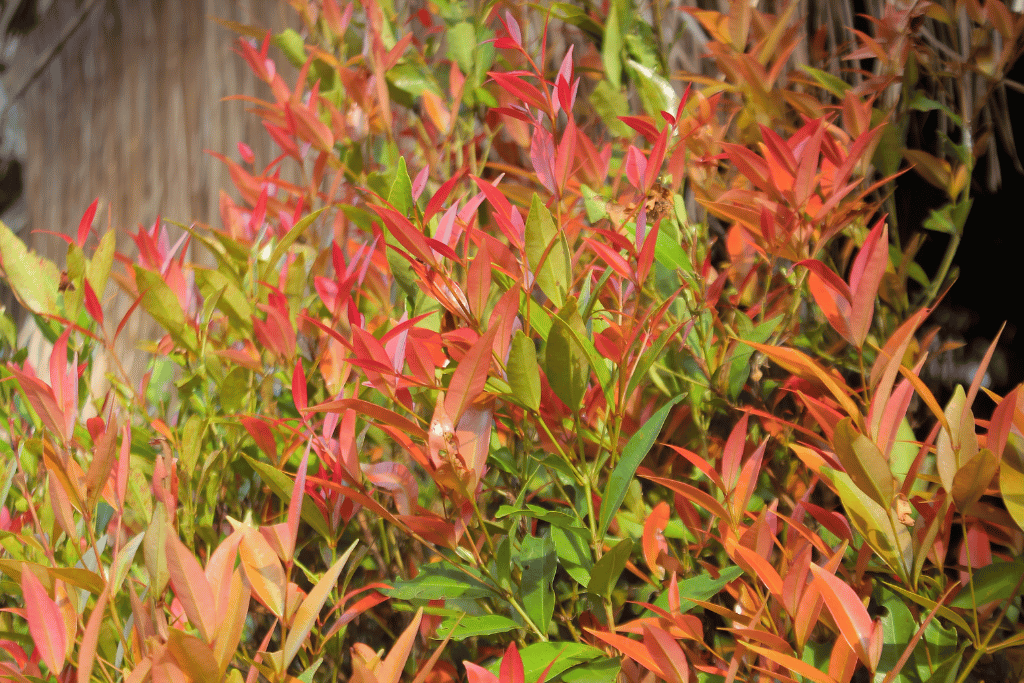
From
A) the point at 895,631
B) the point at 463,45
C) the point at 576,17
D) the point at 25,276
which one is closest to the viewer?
the point at 895,631

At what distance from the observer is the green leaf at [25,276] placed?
71cm

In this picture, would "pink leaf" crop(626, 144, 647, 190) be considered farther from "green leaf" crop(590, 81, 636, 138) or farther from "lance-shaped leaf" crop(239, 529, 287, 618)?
"lance-shaped leaf" crop(239, 529, 287, 618)

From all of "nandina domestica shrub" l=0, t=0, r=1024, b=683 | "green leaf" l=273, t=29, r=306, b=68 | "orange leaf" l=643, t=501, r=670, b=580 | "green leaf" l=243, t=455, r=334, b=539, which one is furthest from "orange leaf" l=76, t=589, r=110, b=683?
"green leaf" l=273, t=29, r=306, b=68

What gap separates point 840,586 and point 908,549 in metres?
0.06

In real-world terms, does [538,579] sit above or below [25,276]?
below

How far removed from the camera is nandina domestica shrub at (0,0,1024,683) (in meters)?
0.40

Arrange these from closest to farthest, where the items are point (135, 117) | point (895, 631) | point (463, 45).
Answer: point (895, 631), point (463, 45), point (135, 117)

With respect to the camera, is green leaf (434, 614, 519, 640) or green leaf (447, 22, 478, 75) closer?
green leaf (434, 614, 519, 640)

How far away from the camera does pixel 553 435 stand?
50 centimetres

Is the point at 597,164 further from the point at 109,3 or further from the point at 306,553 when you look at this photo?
the point at 109,3

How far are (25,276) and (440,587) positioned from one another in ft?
1.89

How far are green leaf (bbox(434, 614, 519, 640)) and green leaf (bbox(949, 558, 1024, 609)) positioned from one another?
28 cm

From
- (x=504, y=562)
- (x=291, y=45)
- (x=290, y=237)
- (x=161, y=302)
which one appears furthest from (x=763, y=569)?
(x=291, y=45)

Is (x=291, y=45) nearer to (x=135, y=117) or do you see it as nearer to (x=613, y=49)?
(x=613, y=49)
